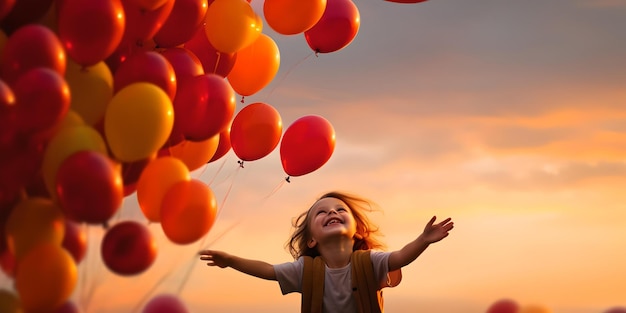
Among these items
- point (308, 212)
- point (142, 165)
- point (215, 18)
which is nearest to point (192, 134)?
point (142, 165)

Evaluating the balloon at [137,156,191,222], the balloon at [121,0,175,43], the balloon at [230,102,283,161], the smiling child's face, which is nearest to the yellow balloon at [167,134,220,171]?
the balloon at [230,102,283,161]

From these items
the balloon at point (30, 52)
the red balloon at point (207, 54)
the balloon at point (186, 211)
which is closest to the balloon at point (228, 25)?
the red balloon at point (207, 54)

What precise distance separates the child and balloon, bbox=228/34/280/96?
85 cm

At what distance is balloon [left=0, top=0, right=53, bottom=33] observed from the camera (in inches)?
170

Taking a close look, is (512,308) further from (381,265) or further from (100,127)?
(100,127)

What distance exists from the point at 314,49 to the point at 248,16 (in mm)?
637

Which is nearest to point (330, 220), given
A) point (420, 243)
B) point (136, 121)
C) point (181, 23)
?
point (420, 243)

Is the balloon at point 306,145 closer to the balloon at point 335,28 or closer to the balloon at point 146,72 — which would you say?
the balloon at point 335,28

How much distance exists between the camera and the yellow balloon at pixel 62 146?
4082 millimetres

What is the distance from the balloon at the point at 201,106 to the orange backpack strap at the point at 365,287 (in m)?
1.28

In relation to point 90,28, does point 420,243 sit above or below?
below

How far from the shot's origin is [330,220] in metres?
5.46

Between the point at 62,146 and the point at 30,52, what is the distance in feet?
1.48

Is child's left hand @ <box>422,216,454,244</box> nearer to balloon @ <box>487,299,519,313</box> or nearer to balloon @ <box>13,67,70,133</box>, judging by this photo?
balloon @ <box>487,299,519,313</box>
